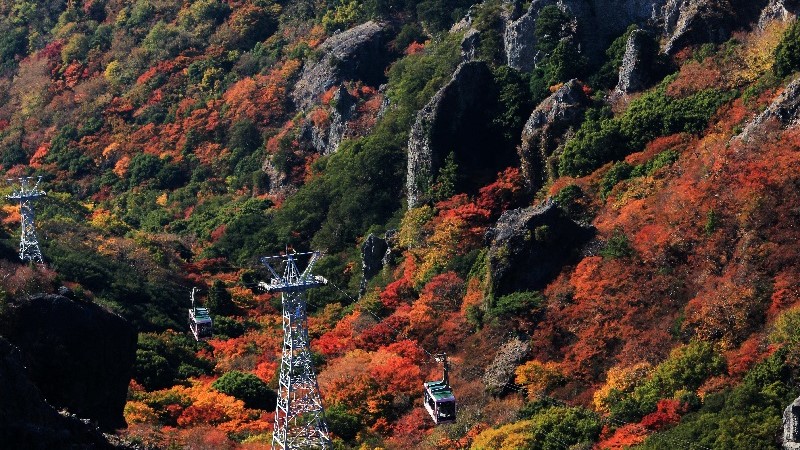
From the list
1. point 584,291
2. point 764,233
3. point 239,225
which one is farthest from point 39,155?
point 764,233

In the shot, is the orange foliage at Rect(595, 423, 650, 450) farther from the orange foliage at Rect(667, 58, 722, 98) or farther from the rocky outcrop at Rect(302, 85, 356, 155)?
the rocky outcrop at Rect(302, 85, 356, 155)

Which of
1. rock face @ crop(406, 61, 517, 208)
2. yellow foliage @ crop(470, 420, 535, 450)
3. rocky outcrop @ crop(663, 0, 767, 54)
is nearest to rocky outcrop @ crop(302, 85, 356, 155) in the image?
rock face @ crop(406, 61, 517, 208)

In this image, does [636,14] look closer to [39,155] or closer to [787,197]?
[787,197]

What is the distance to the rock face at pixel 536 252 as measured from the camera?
7262 centimetres

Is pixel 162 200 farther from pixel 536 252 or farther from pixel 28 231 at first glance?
pixel 536 252

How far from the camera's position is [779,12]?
79.3 metres

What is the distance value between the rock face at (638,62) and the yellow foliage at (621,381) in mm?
21719

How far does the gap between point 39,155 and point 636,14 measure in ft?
160

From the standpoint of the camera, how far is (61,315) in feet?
187

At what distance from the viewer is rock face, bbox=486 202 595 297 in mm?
72625

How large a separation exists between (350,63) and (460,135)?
Answer: 74.1 feet

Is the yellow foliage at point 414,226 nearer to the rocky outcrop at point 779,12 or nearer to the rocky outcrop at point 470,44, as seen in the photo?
the rocky outcrop at point 470,44

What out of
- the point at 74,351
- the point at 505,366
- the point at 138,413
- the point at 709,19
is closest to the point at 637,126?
the point at 709,19

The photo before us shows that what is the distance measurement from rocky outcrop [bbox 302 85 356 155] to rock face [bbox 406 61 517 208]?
15.0 meters
